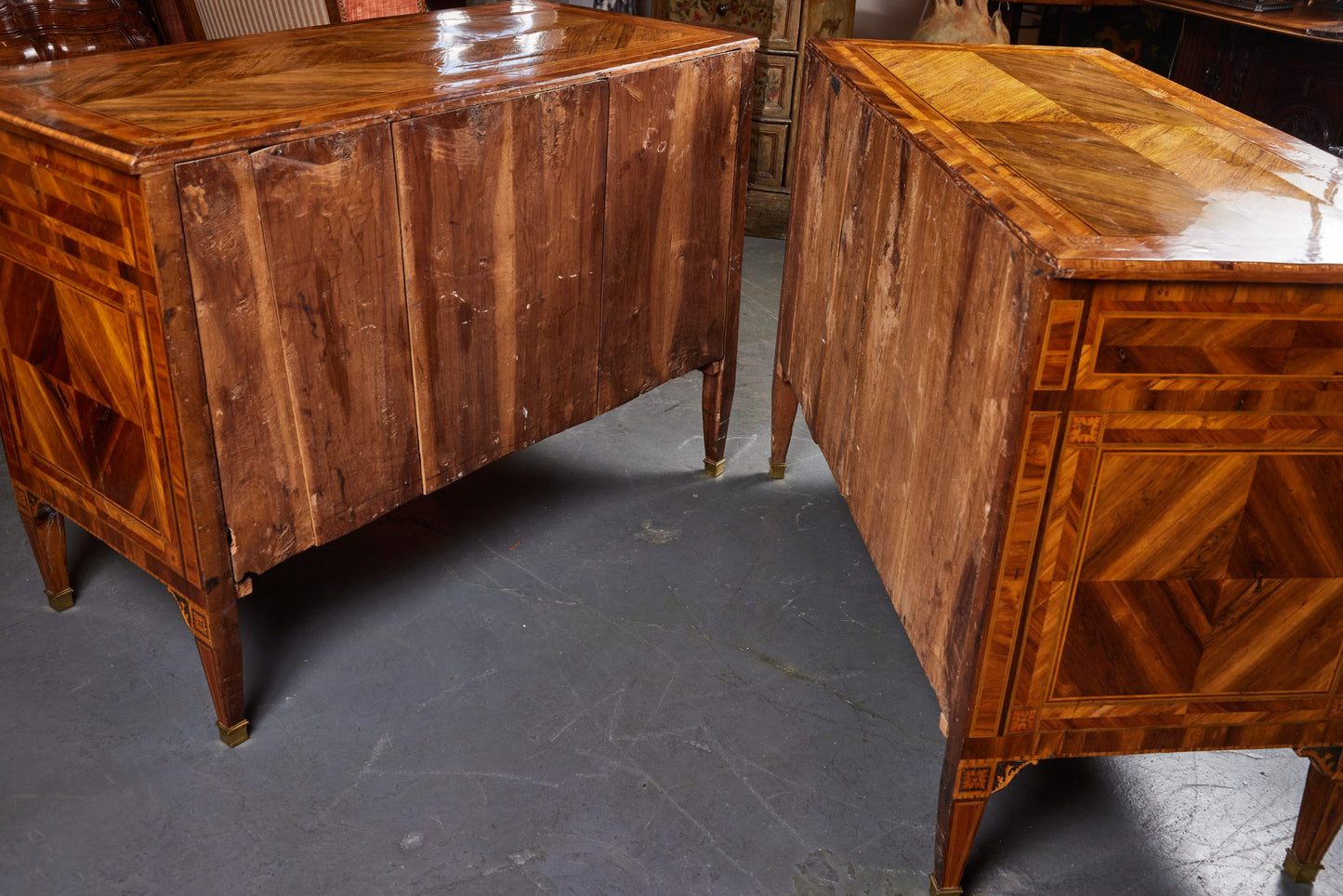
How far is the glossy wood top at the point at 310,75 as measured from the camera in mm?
1517

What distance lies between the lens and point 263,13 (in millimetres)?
2992

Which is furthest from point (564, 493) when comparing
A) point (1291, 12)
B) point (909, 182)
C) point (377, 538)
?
point (1291, 12)

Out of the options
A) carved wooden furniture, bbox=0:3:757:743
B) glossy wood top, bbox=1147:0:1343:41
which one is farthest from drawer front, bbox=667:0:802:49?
carved wooden furniture, bbox=0:3:757:743

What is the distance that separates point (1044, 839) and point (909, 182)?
1.00 meters

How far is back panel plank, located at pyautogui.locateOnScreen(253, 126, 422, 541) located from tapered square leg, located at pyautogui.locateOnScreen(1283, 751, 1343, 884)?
1461mm

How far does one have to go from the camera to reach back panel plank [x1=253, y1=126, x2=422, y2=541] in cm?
162

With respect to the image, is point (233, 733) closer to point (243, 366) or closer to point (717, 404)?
point (243, 366)

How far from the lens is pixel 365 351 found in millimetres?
1801

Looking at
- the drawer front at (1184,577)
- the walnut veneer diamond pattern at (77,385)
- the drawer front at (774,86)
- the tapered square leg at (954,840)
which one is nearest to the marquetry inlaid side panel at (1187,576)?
the drawer front at (1184,577)

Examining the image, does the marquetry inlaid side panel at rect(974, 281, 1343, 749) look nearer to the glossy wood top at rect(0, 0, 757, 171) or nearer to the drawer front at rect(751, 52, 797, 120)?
the glossy wood top at rect(0, 0, 757, 171)

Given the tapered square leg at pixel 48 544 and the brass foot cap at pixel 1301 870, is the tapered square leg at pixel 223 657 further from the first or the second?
the brass foot cap at pixel 1301 870

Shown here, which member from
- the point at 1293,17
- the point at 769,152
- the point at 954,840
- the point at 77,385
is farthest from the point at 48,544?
the point at 1293,17

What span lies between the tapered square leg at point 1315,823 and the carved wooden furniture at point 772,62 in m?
2.67

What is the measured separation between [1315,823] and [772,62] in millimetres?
3115
